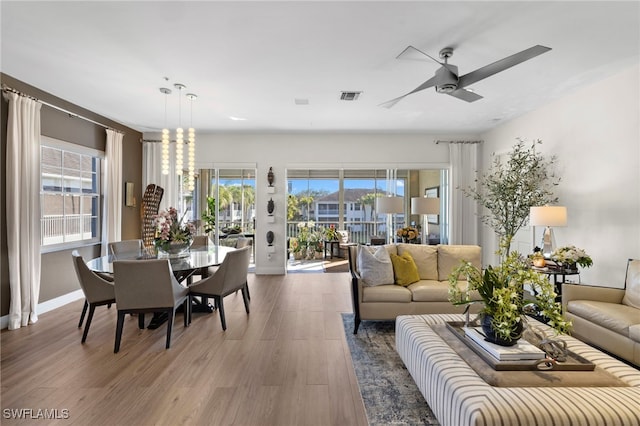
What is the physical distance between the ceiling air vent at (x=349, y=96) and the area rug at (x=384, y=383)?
9.63ft

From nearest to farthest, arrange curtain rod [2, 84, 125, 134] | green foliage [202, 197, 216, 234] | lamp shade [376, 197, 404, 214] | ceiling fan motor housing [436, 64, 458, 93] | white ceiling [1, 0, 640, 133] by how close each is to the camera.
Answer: white ceiling [1, 0, 640, 133] < ceiling fan motor housing [436, 64, 458, 93] < curtain rod [2, 84, 125, 134] < lamp shade [376, 197, 404, 214] < green foliage [202, 197, 216, 234]

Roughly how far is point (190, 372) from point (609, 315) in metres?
3.55

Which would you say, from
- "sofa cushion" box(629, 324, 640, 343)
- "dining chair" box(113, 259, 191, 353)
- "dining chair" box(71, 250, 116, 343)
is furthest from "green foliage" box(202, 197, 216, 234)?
"sofa cushion" box(629, 324, 640, 343)

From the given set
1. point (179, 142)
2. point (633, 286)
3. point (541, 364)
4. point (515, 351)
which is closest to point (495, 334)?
point (515, 351)

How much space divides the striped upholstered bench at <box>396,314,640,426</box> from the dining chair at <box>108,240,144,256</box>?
3.85m

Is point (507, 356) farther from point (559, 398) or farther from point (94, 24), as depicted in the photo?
Answer: point (94, 24)

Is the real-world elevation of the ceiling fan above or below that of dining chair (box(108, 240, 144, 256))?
above

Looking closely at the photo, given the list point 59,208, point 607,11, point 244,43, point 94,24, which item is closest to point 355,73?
point 244,43

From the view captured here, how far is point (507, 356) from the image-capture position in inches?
74.8

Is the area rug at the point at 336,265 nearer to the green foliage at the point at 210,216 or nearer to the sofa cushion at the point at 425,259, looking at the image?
the green foliage at the point at 210,216

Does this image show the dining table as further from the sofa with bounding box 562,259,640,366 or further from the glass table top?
the sofa with bounding box 562,259,640,366

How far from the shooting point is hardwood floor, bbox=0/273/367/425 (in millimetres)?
2105

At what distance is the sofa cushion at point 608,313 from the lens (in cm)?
260

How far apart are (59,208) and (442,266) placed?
17.1ft
